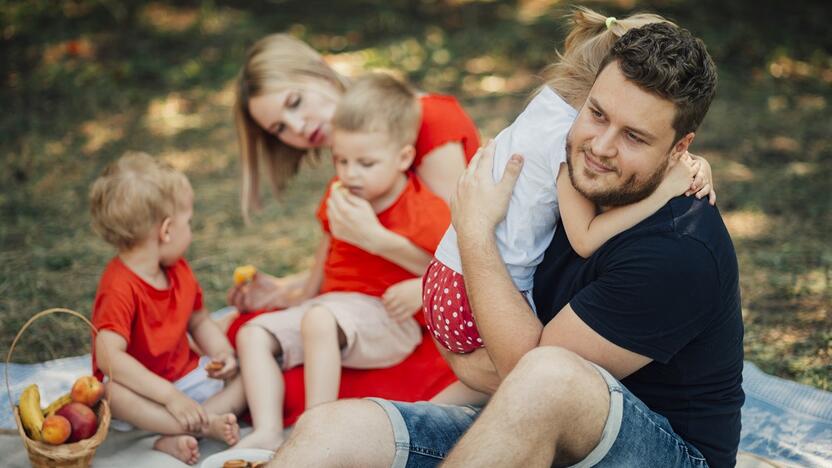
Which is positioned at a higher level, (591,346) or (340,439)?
(591,346)

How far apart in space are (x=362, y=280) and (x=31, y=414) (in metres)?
1.36

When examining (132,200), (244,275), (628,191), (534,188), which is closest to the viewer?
(628,191)

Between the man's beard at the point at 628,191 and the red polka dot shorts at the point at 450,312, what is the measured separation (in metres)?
0.54

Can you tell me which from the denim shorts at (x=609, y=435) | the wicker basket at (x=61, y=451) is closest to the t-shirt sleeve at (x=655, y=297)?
the denim shorts at (x=609, y=435)

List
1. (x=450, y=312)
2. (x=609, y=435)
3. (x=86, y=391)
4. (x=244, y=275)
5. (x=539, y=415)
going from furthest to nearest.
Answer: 1. (x=244, y=275)
2. (x=86, y=391)
3. (x=450, y=312)
4. (x=609, y=435)
5. (x=539, y=415)

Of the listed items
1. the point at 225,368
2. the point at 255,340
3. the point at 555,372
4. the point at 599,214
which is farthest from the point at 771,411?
the point at 225,368

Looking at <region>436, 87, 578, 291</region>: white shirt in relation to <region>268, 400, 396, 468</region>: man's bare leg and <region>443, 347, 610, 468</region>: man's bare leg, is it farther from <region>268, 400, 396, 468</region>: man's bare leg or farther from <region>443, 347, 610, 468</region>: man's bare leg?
<region>268, 400, 396, 468</region>: man's bare leg

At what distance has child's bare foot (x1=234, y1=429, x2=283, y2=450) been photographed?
3.40 metres

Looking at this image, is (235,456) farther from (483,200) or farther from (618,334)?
(618,334)

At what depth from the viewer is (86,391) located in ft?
10.7

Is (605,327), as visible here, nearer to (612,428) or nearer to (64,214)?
(612,428)

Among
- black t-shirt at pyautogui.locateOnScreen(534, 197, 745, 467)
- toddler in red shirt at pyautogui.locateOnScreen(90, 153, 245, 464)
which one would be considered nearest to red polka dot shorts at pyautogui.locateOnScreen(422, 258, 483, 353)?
black t-shirt at pyautogui.locateOnScreen(534, 197, 745, 467)

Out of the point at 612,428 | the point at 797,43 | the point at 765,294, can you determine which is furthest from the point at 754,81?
the point at 612,428

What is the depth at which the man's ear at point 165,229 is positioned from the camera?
3.60 meters
